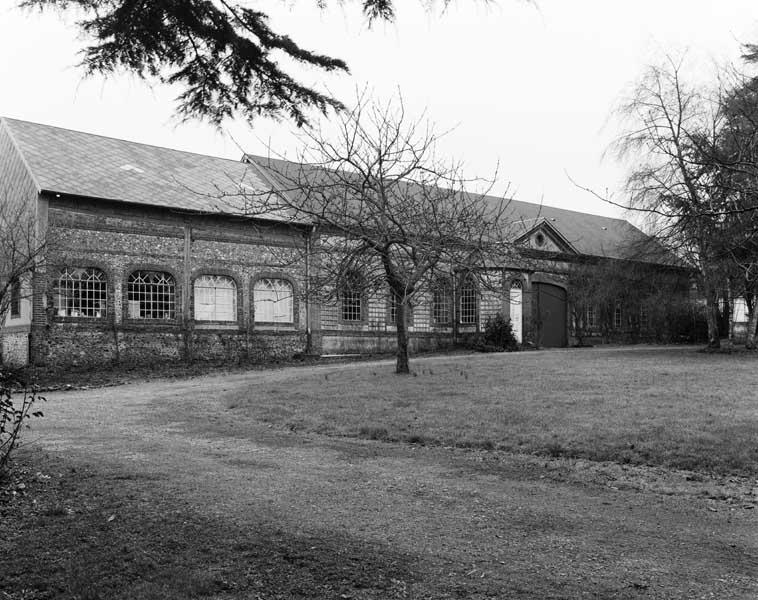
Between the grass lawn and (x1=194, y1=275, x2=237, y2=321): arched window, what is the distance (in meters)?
7.25

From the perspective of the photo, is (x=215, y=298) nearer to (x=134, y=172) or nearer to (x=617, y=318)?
(x=134, y=172)

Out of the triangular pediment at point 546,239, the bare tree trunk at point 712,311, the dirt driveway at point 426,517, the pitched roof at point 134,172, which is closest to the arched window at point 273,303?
the pitched roof at point 134,172

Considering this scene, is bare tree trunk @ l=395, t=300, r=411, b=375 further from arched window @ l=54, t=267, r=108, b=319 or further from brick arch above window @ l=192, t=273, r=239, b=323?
arched window @ l=54, t=267, r=108, b=319

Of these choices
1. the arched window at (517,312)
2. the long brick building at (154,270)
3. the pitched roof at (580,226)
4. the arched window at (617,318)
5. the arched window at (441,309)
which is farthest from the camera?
the arched window at (617,318)

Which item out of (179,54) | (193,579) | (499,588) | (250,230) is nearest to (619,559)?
(499,588)

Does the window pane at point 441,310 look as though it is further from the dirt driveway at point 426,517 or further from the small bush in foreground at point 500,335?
the dirt driveway at point 426,517

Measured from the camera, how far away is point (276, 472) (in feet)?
25.5

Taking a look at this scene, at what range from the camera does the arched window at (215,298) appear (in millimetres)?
24547

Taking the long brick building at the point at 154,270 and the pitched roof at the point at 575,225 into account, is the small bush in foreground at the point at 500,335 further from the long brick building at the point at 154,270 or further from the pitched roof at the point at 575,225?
the pitched roof at the point at 575,225

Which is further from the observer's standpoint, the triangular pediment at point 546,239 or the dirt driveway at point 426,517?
the triangular pediment at point 546,239

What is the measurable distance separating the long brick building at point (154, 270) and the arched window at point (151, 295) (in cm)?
3

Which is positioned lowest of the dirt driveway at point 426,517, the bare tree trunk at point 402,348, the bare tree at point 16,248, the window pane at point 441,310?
the dirt driveway at point 426,517

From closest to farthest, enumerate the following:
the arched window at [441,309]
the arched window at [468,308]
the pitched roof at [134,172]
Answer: the pitched roof at [134,172]
the arched window at [441,309]
the arched window at [468,308]

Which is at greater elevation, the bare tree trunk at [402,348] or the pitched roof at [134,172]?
the pitched roof at [134,172]
